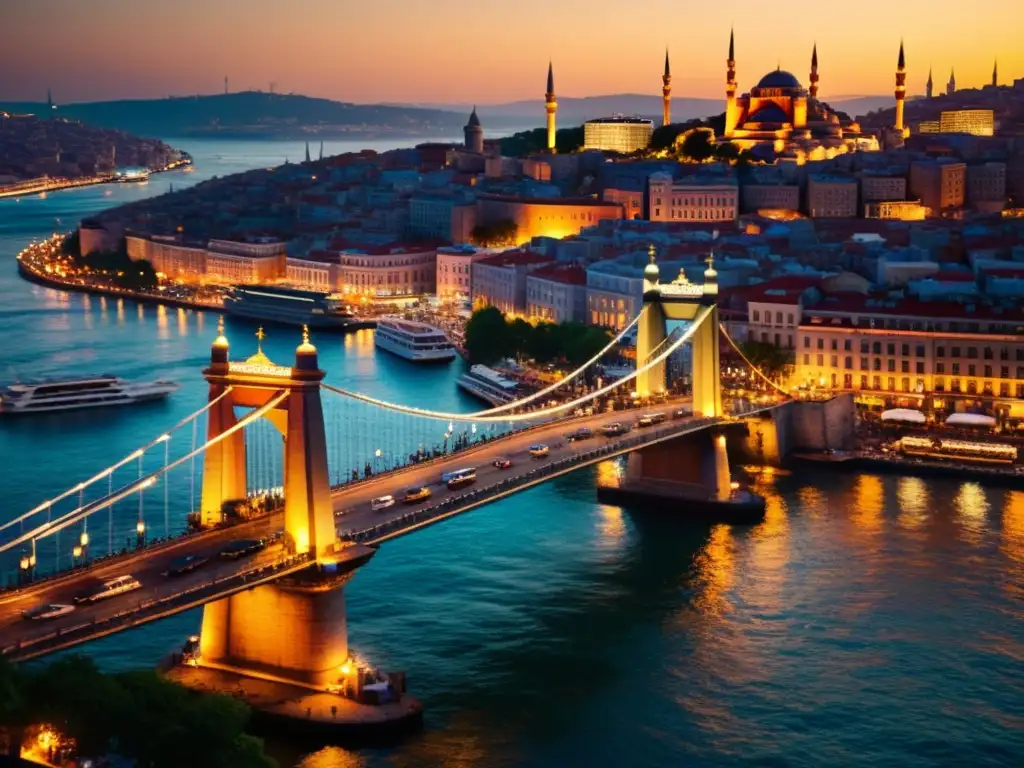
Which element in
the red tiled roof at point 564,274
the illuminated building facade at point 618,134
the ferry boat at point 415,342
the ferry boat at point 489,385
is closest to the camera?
the ferry boat at point 489,385

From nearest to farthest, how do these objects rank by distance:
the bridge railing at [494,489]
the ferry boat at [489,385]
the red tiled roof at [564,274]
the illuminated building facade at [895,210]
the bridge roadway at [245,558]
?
the bridge roadway at [245,558] → the bridge railing at [494,489] → the ferry boat at [489,385] → the red tiled roof at [564,274] → the illuminated building facade at [895,210]

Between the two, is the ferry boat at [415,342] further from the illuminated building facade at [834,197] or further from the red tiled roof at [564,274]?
the illuminated building facade at [834,197]

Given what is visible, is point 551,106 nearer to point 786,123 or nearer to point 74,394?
point 786,123

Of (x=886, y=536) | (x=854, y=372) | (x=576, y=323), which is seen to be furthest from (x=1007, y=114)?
(x=886, y=536)

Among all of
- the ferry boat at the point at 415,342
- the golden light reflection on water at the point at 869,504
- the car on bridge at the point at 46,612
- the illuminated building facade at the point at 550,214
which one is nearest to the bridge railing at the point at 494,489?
the golden light reflection on water at the point at 869,504

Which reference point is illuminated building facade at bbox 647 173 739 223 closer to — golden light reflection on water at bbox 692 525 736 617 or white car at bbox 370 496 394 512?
golden light reflection on water at bbox 692 525 736 617

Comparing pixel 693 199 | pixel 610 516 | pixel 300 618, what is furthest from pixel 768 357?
pixel 693 199
